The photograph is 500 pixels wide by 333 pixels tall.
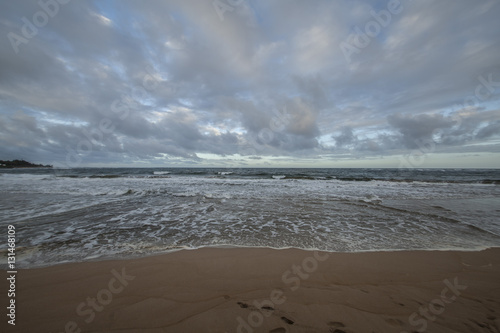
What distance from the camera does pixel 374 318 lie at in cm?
251

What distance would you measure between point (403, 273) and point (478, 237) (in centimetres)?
415

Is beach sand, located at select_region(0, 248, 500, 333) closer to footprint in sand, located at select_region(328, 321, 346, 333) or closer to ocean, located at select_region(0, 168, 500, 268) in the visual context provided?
footprint in sand, located at select_region(328, 321, 346, 333)

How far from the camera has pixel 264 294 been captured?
2.97 m

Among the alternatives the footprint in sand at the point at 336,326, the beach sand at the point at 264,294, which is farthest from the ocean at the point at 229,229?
the footprint in sand at the point at 336,326

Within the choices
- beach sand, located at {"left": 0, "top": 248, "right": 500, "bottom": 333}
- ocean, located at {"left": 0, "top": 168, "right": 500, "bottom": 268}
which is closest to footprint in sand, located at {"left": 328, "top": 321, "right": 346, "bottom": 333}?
beach sand, located at {"left": 0, "top": 248, "right": 500, "bottom": 333}

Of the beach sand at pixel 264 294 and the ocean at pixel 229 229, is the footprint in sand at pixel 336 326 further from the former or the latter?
the ocean at pixel 229 229

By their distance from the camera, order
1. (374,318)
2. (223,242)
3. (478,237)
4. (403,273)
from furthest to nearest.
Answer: (478,237) → (223,242) → (403,273) → (374,318)

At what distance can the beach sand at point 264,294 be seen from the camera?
2414 mm

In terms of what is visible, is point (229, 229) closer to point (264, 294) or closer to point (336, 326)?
point (264, 294)

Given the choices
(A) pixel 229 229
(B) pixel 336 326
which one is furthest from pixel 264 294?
(A) pixel 229 229

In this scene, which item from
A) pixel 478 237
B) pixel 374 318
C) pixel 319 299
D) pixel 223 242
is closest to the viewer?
pixel 374 318

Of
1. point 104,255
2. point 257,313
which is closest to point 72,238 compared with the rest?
point 104,255

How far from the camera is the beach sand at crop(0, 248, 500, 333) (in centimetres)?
241

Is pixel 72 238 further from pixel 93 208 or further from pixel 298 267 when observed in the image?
pixel 298 267
